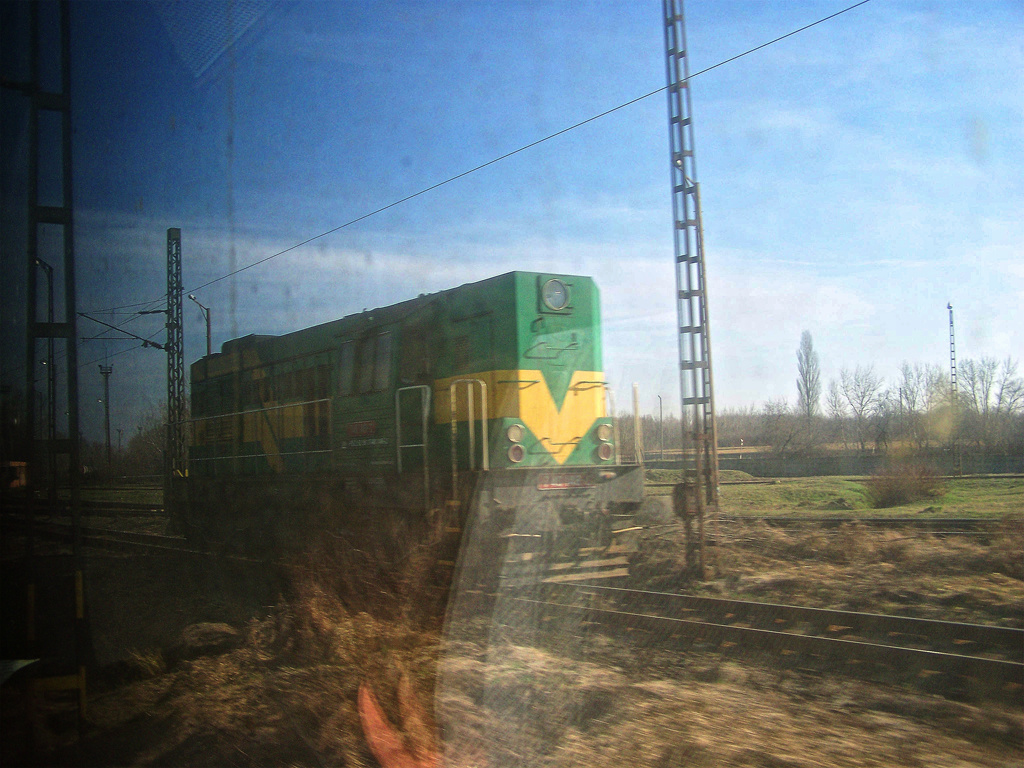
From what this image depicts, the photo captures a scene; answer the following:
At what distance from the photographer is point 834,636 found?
645 cm

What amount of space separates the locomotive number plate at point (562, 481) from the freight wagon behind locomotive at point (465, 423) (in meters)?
0.02

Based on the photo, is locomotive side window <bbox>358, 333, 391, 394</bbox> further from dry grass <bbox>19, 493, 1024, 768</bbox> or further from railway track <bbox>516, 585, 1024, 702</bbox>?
railway track <bbox>516, 585, 1024, 702</bbox>

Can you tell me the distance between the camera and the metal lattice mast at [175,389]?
567 inches

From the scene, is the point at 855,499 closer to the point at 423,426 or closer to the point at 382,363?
the point at 382,363

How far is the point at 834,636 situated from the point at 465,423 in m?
4.64

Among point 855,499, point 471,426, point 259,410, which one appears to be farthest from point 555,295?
point 855,499

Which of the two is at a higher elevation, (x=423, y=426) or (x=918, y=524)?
(x=423, y=426)

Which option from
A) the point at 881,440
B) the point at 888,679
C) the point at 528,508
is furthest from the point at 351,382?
the point at 881,440

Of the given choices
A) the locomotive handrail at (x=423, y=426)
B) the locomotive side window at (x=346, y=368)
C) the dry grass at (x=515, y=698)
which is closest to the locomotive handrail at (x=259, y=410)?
the locomotive side window at (x=346, y=368)

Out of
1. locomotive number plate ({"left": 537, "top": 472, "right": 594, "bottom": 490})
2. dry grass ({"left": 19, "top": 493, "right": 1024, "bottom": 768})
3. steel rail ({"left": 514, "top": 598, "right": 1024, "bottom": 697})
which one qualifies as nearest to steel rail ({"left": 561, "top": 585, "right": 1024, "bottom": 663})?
steel rail ({"left": 514, "top": 598, "right": 1024, "bottom": 697})

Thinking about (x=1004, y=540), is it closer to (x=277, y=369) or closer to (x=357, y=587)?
(x=357, y=587)

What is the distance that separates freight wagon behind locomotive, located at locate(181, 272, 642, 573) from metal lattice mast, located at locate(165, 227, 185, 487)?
13.1 ft

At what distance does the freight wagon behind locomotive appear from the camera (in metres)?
8.71

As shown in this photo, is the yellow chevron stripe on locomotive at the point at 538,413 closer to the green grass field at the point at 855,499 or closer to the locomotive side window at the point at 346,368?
the locomotive side window at the point at 346,368
